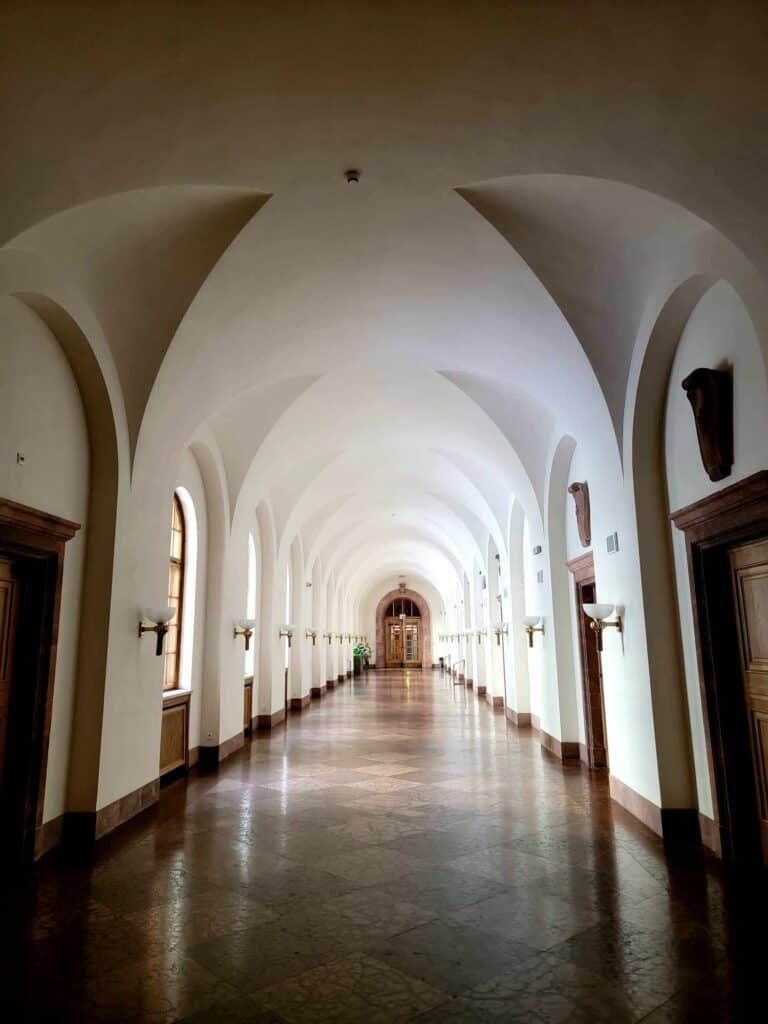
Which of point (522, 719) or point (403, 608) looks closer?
point (522, 719)

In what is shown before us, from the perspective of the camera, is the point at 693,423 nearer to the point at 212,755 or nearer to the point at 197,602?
the point at 197,602

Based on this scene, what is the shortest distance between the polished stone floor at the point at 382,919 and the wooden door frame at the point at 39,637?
0.46 meters

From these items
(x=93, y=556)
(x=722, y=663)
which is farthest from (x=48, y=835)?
(x=722, y=663)

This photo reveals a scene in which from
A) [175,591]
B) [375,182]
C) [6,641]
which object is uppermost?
[375,182]

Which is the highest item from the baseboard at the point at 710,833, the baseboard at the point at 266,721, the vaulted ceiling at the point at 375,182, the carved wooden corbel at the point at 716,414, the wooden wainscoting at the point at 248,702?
the vaulted ceiling at the point at 375,182

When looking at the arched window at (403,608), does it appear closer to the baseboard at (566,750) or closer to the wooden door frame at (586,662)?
the baseboard at (566,750)

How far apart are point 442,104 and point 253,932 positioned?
4.63m

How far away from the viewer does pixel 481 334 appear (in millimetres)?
6969

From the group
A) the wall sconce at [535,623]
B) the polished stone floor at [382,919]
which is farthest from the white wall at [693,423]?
the wall sconce at [535,623]

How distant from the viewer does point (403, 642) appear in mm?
36531

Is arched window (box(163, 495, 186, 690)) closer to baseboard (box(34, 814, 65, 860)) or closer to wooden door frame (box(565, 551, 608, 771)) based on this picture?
baseboard (box(34, 814, 65, 860))

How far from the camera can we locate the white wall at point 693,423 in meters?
4.19

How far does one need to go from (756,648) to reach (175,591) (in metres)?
6.42

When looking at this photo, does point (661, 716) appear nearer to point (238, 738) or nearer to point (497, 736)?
point (497, 736)
